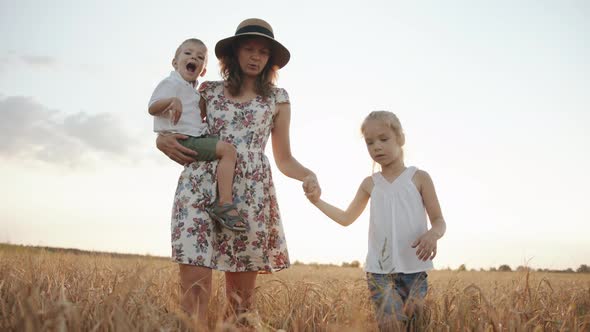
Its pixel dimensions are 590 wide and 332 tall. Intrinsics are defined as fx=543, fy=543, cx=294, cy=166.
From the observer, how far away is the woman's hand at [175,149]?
3806 mm

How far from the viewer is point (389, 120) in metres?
Result: 3.88

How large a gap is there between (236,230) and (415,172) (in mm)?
1403

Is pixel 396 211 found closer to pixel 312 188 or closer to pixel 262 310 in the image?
pixel 312 188

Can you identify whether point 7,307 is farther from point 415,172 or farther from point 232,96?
point 415,172

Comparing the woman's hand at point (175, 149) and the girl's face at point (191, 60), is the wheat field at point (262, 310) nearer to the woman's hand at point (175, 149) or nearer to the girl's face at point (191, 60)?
the woman's hand at point (175, 149)

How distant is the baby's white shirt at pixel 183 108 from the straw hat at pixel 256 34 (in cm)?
45

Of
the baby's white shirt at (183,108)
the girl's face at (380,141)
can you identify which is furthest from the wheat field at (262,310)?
the baby's white shirt at (183,108)

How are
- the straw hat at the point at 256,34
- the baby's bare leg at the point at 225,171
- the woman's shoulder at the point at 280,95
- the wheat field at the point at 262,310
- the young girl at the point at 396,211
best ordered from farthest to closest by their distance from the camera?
the woman's shoulder at the point at 280,95, the straw hat at the point at 256,34, the young girl at the point at 396,211, the baby's bare leg at the point at 225,171, the wheat field at the point at 262,310

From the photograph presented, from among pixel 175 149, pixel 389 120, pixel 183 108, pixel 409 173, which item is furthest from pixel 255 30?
pixel 409 173

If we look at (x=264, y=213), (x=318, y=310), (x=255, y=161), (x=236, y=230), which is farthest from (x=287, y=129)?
(x=318, y=310)

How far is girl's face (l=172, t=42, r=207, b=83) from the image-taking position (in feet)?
13.4

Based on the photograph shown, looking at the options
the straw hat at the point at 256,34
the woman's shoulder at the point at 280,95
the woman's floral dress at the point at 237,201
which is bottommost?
the woman's floral dress at the point at 237,201

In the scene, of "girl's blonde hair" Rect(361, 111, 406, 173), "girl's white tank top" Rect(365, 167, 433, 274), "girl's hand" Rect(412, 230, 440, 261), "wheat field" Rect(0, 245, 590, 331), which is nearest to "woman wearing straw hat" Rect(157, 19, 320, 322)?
"wheat field" Rect(0, 245, 590, 331)

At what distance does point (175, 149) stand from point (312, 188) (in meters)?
1.06
